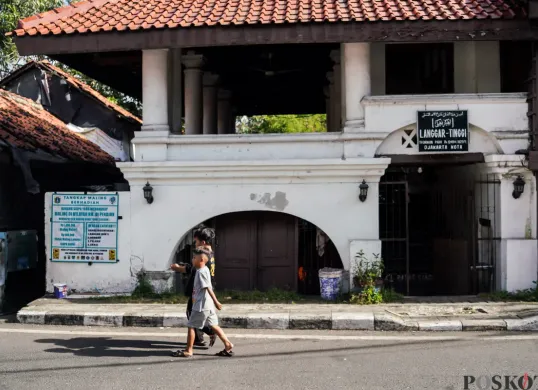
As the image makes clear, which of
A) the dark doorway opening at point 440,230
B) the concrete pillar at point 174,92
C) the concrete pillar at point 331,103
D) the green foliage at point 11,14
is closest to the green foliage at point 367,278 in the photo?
the dark doorway opening at point 440,230

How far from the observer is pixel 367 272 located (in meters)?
9.74

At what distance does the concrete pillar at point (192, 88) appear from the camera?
1220 cm

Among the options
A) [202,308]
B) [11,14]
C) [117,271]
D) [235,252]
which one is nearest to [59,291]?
[117,271]

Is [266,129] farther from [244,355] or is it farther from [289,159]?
[244,355]

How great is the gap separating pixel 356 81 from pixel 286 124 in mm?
19121

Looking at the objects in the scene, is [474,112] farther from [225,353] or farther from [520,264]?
[225,353]

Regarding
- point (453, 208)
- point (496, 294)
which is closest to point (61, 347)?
point (496, 294)

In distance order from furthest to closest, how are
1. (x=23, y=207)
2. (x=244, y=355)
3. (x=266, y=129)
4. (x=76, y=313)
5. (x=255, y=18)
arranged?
(x=266, y=129) < (x=23, y=207) < (x=255, y=18) < (x=76, y=313) < (x=244, y=355)

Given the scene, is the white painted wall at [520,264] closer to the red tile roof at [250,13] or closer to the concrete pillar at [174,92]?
the red tile roof at [250,13]

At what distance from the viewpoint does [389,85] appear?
43.9ft

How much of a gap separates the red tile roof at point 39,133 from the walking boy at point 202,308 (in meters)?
6.67

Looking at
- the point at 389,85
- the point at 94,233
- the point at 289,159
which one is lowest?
the point at 94,233

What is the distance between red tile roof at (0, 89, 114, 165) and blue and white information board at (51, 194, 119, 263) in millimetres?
2328

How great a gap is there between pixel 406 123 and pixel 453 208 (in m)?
3.46
